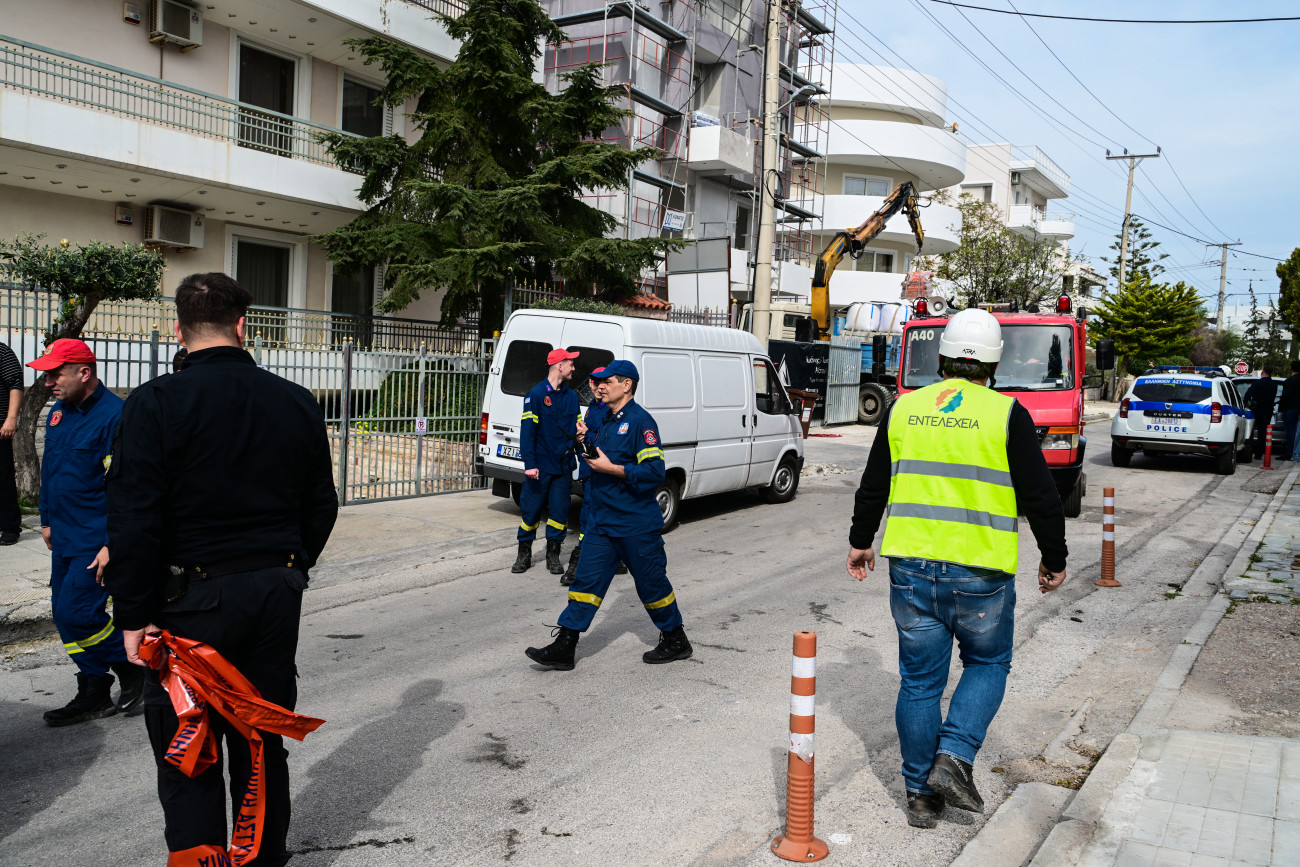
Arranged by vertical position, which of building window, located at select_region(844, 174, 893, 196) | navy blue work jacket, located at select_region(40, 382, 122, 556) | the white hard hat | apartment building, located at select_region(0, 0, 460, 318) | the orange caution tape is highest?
building window, located at select_region(844, 174, 893, 196)

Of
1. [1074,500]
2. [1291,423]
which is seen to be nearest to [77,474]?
[1074,500]

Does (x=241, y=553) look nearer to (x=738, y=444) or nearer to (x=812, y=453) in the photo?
(x=738, y=444)

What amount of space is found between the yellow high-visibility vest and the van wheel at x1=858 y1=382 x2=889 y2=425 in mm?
22814

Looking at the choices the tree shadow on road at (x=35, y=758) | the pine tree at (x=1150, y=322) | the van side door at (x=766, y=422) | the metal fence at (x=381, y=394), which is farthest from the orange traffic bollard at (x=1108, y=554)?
the pine tree at (x=1150, y=322)

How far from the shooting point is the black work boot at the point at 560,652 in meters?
5.75

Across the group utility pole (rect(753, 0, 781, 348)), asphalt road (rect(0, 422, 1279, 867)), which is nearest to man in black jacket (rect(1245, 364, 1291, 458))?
utility pole (rect(753, 0, 781, 348))

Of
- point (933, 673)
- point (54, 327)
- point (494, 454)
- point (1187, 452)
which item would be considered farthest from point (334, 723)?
point (1187, 452)

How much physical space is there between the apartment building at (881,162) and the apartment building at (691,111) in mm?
9060

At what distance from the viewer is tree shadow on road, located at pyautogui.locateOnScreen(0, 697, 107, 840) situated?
13.0 ft

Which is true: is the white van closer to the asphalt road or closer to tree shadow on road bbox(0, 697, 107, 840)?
the asphalt road

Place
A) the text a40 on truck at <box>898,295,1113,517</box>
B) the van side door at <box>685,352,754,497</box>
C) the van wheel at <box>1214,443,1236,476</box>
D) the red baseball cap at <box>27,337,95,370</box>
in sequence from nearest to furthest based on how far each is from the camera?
the red baseball cap at <box>27,337,95,370</box> < the van side door at <box>685,352,754,497</box> < the text a40 on truck at <box>898,295,1113,517</box> < the van wheel at <box>1214,443,1236,476</box>

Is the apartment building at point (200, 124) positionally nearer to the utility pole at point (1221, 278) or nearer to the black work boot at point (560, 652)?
the black work boot at point (560, 652)

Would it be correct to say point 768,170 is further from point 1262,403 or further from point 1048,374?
point 1262,403

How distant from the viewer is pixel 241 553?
2.90 metres
